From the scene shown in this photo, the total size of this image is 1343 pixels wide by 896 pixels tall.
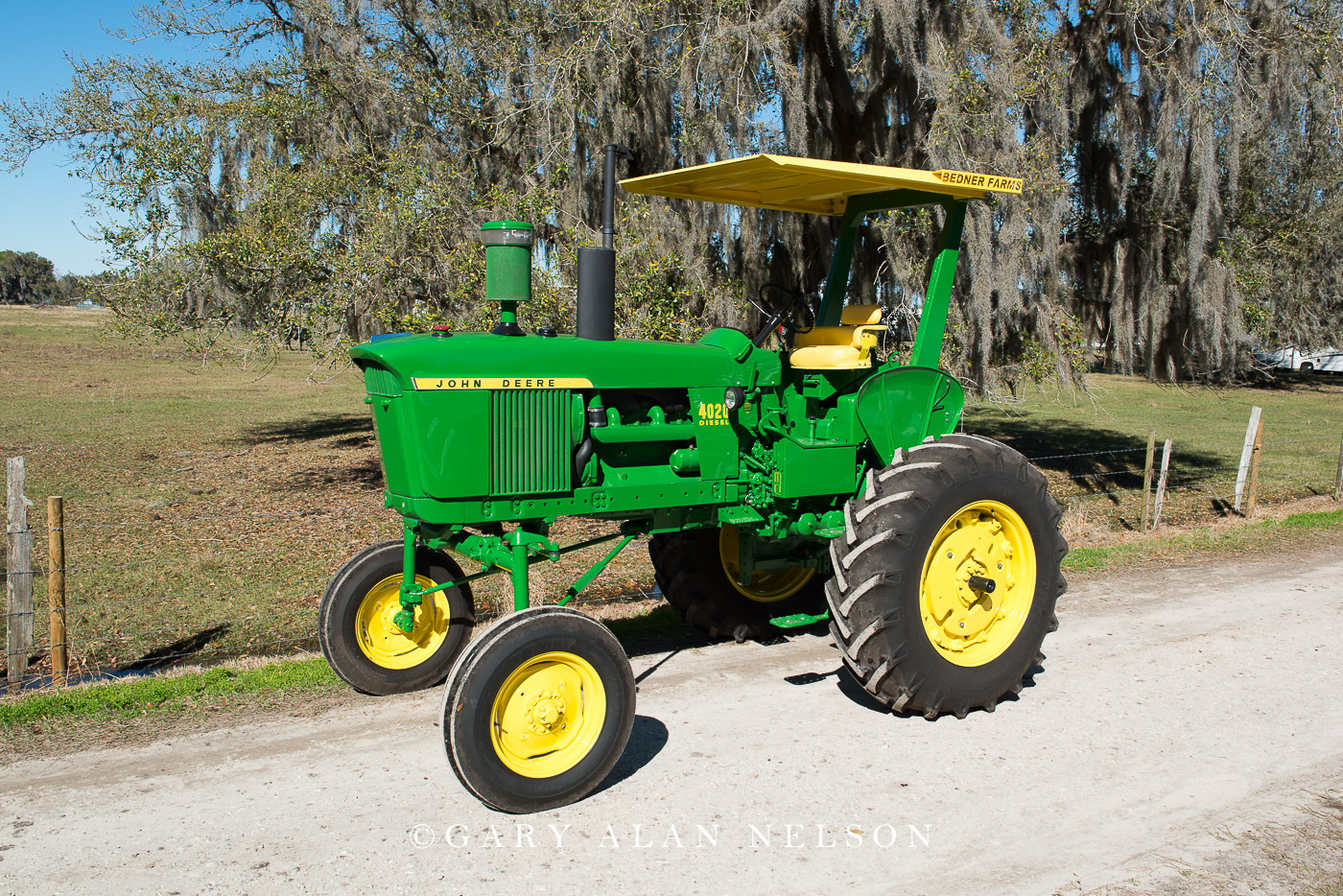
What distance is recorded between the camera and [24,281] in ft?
276

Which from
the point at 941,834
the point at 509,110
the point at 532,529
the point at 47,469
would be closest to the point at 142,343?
the point at 47,469

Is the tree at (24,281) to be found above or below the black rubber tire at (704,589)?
above

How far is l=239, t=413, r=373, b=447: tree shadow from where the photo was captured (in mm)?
17719

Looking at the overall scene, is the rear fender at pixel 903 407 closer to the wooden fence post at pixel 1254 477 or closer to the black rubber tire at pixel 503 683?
the black rubber tire at pixel 503 683

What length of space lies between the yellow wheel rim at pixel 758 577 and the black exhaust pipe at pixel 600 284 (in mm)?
1517

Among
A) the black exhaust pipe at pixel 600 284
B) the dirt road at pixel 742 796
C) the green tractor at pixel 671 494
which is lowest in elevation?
the dirt road at pixel 742 796

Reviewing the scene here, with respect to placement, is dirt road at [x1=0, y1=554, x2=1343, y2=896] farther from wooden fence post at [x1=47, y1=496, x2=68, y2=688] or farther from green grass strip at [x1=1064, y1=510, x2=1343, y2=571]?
green grass strip at [x1=1064, y1=510, x2=1343, y2=571]

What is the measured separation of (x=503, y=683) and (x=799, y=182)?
2904 millimetres

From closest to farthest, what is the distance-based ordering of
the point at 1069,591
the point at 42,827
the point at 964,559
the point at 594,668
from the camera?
the point at 42,827
the point at 594,668
the point at 964,559
the point at 1069,591

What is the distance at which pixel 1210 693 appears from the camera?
495 centimetres

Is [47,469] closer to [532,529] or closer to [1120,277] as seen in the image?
[532,529]

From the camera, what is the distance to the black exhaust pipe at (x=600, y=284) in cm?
436

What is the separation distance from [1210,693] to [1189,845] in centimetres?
172

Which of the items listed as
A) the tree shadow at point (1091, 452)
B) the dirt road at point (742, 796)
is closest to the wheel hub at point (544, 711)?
the dirt road at point (742, 796)
